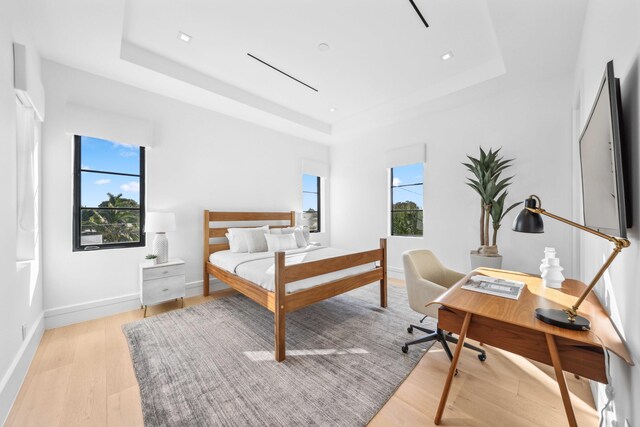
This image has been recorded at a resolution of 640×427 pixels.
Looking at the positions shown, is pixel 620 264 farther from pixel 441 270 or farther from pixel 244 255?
pixel 244 255

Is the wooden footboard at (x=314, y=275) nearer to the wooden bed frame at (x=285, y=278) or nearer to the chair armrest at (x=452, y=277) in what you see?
the wooden bed frame at (x=285, y=278)

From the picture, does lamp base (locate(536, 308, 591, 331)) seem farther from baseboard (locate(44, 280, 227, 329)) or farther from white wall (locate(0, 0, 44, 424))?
baseboard (locate(44, 280, 227, 329))

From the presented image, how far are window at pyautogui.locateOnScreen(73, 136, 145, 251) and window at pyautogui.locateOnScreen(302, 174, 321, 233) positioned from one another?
2957 mm

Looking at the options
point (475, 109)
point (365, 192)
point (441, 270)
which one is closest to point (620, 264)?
point (441, 270)

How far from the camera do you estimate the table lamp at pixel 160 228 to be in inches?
121

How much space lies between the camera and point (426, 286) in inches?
85.1

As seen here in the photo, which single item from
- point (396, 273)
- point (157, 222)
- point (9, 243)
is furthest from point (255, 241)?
point (396, 273)

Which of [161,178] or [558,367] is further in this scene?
[161,178]

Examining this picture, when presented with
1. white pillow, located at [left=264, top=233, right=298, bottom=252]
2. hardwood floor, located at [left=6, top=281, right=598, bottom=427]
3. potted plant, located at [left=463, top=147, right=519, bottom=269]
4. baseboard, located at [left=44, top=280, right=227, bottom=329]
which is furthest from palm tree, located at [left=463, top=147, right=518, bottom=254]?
baseboard, located at [left=44, top=280, right=227, bottom=329]

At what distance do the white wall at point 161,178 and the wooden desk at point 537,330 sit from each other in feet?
11.6

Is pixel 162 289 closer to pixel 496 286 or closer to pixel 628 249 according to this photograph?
pixel 496 286

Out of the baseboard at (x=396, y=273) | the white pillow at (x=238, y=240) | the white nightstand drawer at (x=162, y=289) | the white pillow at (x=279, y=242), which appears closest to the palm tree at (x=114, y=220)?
the white nightstand drawer at (x=162, y=289)

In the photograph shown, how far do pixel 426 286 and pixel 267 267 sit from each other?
1581 mm

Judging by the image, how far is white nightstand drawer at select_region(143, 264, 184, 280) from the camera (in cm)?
297
